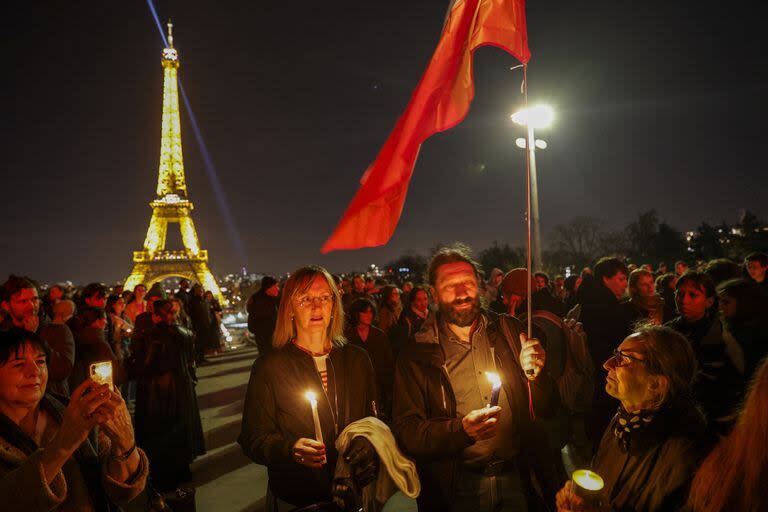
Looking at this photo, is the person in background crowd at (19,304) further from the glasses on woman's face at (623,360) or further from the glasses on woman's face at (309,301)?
the glasses on woman's face at (623,360)

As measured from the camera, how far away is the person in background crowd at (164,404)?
5.11m

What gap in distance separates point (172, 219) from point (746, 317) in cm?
5113

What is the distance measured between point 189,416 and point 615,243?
5441cm

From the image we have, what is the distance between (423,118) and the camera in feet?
10.6

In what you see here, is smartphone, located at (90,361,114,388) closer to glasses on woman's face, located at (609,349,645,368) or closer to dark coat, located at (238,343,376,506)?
dark coat, located at (238,343,376,506)

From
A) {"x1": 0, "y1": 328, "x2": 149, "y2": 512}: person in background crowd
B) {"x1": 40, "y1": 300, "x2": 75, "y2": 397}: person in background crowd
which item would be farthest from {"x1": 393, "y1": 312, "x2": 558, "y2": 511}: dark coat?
{"x1": 40, "y1": 300, "x2": 75, "y2": 397}: person in background crowd

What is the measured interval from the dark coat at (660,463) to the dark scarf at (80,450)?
96.2 inches

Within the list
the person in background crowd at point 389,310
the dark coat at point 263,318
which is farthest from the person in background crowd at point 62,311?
the person in background crowd at point 389,310

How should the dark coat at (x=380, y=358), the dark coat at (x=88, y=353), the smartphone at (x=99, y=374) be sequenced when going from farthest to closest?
the dark coat at (x=380, y=358) < the dark coat at (x=88, y=353) < the smartphone at (x=99, y=374)

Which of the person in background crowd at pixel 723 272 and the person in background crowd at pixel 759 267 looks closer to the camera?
the person in background crowd at pixel 723 272

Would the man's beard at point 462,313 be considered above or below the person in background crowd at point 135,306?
above

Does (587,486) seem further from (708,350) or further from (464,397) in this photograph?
(708,350)

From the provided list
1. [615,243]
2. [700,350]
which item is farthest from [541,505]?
[615,243]

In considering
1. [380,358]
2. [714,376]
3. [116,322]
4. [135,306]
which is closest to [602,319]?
[714,376]
